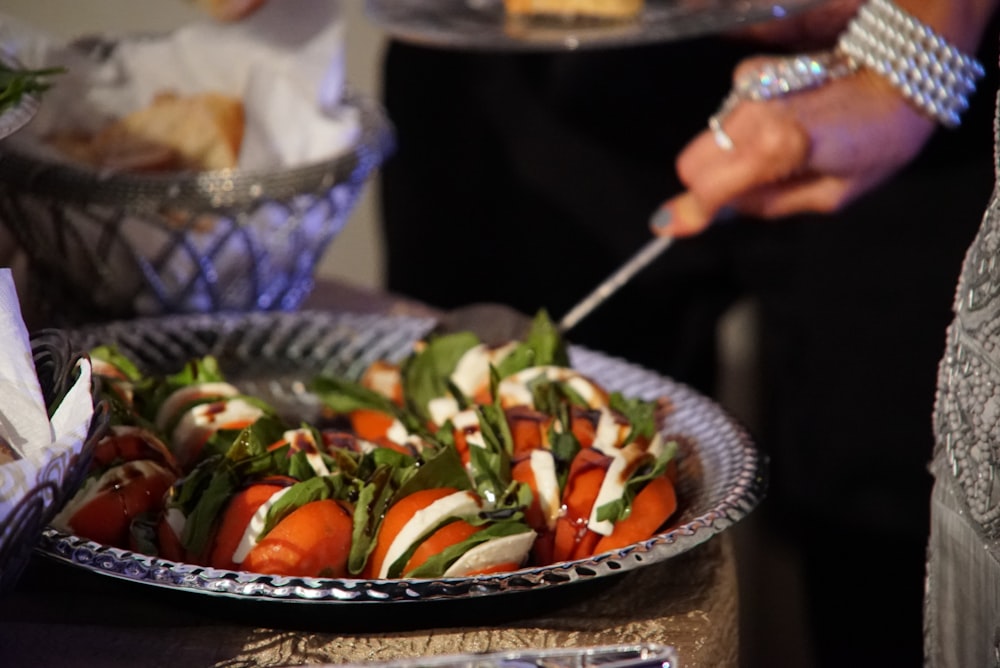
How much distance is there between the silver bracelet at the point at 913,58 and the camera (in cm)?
75

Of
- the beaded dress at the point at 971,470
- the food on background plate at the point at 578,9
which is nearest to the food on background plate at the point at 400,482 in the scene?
the beaded dress at the point at 971,470

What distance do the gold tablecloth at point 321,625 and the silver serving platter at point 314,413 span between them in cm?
2

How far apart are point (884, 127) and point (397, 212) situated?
69cm

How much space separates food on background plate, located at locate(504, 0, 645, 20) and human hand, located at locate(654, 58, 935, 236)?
124 mm

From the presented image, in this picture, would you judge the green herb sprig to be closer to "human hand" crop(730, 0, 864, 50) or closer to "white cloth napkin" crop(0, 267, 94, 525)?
"white cloth napkin" crop(0, 267, 94, 525)

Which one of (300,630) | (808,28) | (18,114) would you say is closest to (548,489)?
(300,630)

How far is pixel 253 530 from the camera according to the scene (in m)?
0.47

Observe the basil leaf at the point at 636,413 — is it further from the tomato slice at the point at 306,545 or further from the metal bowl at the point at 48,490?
the metal bowl at the point at 48,490

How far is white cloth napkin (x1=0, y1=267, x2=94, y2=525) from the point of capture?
0.38 meters

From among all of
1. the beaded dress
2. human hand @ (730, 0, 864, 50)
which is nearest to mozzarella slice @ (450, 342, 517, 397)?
the beaded dress

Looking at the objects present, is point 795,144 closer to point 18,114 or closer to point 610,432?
point 610,432

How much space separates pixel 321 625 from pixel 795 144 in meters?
0.49

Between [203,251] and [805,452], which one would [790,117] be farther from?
[805,452]

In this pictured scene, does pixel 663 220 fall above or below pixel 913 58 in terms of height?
below
